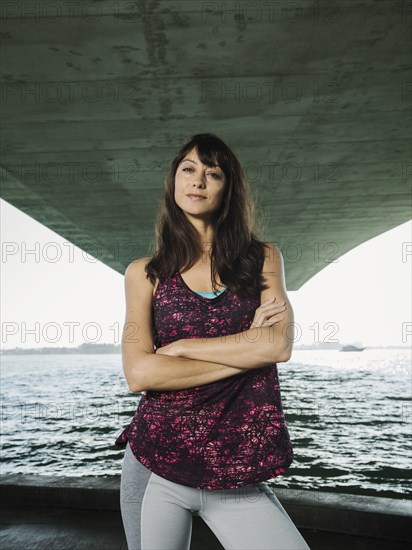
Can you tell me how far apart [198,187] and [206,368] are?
2.38 ft

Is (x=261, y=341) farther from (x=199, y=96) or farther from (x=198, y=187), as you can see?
(x=199, y=96)

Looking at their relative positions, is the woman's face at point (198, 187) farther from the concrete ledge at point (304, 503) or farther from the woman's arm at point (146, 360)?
the concrete ledge at point (304, 503)

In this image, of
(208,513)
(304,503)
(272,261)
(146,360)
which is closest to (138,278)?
(146,360)

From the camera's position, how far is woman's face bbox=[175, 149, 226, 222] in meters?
2.31

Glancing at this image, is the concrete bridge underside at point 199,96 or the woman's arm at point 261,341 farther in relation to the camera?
the concrete bridge underside at point 199,96

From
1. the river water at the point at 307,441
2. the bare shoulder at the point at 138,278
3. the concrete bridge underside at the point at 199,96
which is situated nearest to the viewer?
the bare shoulder at the point at 138,278

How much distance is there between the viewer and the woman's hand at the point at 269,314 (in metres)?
2.16

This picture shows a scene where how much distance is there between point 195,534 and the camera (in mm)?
4371

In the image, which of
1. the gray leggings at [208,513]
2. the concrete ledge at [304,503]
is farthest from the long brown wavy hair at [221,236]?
the concrete ledge at [304,503]

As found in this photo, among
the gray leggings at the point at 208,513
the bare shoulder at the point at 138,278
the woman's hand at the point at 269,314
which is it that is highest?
the bare shoulder at the point at 138,278

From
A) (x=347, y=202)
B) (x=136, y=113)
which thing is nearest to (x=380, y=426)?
(x=347, y=202)

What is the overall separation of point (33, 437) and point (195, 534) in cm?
1186

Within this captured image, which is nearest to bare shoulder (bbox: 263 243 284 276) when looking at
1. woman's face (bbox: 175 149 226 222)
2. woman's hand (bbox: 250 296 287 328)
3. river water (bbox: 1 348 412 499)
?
woman's hand (bbox: 250 296 287 328)

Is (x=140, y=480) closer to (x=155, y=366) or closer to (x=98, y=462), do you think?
(x=155, y=366)
